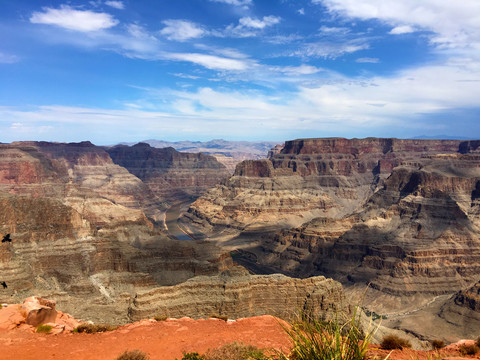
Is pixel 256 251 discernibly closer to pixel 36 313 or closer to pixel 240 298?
pixel 240 298

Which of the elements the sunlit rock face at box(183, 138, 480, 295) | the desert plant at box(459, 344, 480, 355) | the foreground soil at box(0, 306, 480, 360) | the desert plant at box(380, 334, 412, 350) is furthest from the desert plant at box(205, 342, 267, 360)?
the sunlit rock face at box(183, 138, 480, 295)

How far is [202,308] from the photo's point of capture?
137 ft

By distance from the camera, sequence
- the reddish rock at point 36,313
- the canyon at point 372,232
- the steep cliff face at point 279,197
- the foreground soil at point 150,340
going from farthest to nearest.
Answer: the steep cliff face at point 279,197 < the canyon at point 372,232 < the reddish rock at point 36,313 < the foreground soil at point 150,340

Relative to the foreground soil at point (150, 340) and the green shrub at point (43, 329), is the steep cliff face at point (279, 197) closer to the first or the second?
the foreground soil at point (150, 340)

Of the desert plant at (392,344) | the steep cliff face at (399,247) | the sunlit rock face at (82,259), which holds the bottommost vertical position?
the steep cliff face at (399,247)

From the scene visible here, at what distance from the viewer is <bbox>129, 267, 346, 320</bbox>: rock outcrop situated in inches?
1599

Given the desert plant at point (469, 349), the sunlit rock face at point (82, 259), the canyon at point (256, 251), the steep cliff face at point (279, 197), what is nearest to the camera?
the desert plant at point (469, 349)

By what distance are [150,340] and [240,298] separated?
23.8m

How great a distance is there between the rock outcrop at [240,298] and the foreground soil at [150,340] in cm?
1753

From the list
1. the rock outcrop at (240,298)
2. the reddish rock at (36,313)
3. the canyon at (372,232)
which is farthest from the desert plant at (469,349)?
the canyon at (372,232)

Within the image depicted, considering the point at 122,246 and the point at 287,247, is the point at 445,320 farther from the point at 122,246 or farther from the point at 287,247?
the point at 122,246

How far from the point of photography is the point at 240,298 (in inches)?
1698

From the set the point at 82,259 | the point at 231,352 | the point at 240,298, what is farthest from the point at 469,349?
the point at 82,259

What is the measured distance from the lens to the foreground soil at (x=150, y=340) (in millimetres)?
17797
